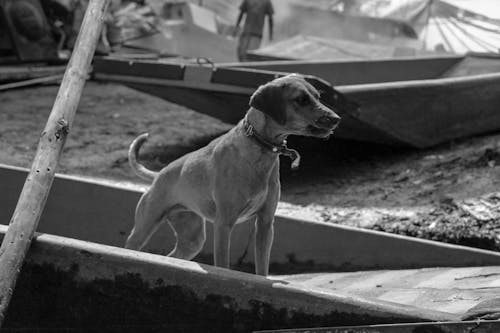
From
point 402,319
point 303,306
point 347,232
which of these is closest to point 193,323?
point 303,306

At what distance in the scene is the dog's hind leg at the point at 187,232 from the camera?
379cm

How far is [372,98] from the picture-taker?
6289 mm

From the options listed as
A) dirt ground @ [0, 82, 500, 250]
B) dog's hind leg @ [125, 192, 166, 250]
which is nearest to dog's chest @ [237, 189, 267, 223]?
dog's hind leg @ [125, 192, 166, 250]

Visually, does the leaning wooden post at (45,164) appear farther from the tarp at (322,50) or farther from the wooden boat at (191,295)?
the tarp at (322,50)

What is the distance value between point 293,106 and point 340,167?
3.93 meters

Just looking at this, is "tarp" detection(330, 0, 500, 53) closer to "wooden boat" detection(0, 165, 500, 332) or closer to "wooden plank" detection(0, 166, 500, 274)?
"wooden plank" detection(0, 166, 500, 274)

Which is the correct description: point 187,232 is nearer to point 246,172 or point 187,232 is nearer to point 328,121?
point 246,172

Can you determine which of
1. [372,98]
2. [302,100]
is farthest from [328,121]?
[372,98]

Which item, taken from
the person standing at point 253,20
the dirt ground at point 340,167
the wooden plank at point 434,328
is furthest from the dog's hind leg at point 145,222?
the person standing at point 253,20

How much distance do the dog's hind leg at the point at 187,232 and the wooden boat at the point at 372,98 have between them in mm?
2256

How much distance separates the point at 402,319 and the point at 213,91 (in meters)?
4.40

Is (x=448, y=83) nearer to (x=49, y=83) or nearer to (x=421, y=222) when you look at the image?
(x=421, y=222)

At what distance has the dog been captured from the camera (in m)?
2.99

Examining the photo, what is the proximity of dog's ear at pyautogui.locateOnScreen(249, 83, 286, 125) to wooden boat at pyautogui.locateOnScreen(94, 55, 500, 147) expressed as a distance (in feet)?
9.30
